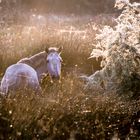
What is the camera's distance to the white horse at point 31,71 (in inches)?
316

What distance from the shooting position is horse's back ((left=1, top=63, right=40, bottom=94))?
800 centimetres

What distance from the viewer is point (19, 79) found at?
8109 millimetres

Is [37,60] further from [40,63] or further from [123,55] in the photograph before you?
[123,55]

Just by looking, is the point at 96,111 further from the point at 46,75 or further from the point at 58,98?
the point at 46,75

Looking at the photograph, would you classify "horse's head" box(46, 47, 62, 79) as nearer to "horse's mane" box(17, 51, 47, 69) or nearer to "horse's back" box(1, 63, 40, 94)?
"horse's mane" box(17, 51, 47, 69)

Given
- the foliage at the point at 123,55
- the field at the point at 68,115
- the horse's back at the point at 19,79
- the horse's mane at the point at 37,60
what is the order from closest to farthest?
the field at the point at 68,115
the horse's back at the point at 19,79
the foliage at the point at 123,55
the horse's mane at the point at 37,60

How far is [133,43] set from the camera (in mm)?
8578

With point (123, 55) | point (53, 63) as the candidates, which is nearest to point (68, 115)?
point (123, 55)

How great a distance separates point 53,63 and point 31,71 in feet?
2.12

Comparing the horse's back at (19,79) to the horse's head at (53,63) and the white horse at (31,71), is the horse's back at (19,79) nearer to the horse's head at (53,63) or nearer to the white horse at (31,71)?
the white horse at (31,71)

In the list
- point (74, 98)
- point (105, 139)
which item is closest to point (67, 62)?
point (74, 98)

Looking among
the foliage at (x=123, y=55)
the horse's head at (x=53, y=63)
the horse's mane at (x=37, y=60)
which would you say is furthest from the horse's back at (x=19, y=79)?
the foliage at (x=123, y=55)

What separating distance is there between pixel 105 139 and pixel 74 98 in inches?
46.0

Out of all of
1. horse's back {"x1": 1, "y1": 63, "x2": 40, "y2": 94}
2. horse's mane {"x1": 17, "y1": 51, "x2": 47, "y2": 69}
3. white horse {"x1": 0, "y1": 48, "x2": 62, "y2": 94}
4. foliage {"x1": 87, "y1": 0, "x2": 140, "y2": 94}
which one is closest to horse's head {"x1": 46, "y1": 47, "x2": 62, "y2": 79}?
white horse {"x1": 0, "y1": 48, "x2": 62, "y2": 94}
